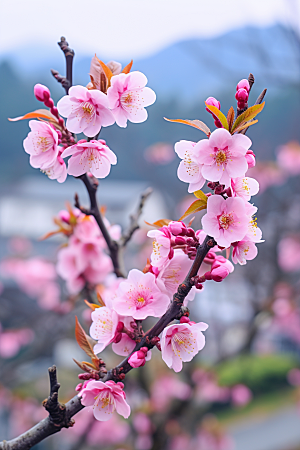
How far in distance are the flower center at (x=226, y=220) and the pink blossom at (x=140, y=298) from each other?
15cm

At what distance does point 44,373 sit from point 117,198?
587 cm

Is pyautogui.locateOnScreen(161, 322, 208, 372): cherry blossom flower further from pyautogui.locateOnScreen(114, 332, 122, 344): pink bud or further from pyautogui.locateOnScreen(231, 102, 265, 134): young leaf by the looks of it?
pyautogui.locateOnScreen(231, 102, 265, 134): young leaf

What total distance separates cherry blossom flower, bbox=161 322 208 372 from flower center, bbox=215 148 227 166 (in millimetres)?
252

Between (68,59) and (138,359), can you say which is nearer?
(138,359)

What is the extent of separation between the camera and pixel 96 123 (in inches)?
24.7

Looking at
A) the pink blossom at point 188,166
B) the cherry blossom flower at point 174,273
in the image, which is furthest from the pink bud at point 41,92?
the cherry blossom flower at point 174,273

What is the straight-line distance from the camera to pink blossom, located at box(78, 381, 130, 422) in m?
0.57

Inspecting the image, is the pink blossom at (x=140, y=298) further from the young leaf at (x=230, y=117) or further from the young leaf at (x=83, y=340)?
the young leaf at (x=230, y=117)

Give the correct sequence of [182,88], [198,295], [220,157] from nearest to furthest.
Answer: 1. [220,157]
2. [198,295]
3. [182,88]

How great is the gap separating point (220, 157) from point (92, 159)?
23 cm

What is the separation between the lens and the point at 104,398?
60 cm

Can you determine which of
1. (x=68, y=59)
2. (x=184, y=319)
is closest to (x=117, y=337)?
(x=184, y=319)

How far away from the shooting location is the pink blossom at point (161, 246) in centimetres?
58

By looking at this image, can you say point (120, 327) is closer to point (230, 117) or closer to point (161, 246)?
point (161, 246)
